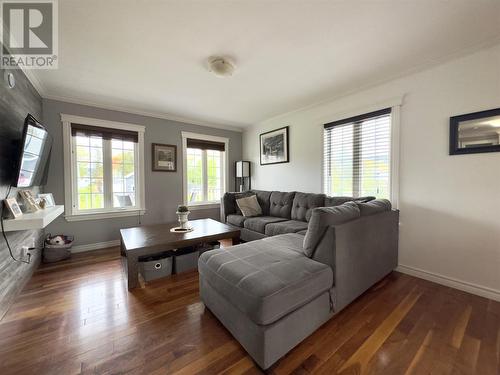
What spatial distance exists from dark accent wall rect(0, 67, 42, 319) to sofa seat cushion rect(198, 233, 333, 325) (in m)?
1.71

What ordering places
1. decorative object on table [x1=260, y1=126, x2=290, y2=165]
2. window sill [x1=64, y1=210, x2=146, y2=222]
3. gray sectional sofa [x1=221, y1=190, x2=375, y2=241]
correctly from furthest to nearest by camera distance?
decorative object on table [x1=260, y1=126, x2=290, y2=165]
window sill [x1=64, y1=210, x2=146, y2=222]
gray sectional sofa [x1=221, y1=190, x2=375, y2=241]

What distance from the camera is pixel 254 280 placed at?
4.27 feet

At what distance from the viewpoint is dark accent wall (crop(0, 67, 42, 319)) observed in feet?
5.75

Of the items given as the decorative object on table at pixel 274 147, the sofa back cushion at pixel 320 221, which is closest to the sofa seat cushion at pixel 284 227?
the sofa back cushion at pixel 320 221

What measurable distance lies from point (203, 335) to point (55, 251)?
2692 millimetres

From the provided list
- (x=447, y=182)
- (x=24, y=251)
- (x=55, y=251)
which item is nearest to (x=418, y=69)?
(x=447, y=182)

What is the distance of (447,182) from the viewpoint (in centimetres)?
217

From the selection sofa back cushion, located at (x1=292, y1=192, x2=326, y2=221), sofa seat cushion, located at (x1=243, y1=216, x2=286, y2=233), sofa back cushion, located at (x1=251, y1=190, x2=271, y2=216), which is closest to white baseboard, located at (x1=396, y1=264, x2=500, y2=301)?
sofa back cushion, located at (x1=292, y1=192, x2=326, y2=221)

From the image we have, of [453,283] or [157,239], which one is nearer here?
[453,283]

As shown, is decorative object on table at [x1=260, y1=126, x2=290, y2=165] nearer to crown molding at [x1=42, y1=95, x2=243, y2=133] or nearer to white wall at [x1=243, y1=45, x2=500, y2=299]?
crown molding at [x1=42, y1=95, x2=243, y2=133]

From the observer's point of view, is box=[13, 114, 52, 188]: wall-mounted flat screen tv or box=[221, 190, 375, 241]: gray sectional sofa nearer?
box=[13, 114, 52, 188]: wall-mounted flat screen tv

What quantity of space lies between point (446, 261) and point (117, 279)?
3633 millimetres

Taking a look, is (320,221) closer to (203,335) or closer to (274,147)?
(203,335)

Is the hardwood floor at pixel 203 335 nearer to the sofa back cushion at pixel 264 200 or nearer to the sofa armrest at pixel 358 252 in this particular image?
the sofa armrest at pixel 358 252
